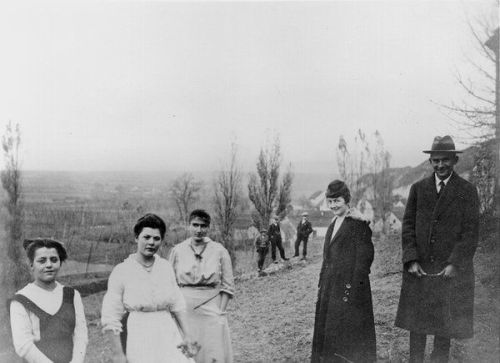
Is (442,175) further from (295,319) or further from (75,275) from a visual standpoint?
(75,275)

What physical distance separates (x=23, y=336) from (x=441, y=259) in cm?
318

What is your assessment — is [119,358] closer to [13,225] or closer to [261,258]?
[261,258]

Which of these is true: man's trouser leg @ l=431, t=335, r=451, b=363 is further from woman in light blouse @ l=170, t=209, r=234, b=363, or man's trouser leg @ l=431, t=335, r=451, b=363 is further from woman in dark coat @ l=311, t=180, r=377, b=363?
woman in light blouse @ l=170, t=209, r=234, b=363

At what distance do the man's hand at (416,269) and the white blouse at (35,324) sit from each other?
2.64 metres

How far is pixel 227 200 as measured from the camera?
19578mm

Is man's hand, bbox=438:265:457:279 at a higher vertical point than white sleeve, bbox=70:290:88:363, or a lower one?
higher

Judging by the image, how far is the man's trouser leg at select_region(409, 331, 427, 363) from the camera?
3783mm

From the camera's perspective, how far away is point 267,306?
897 centimetres

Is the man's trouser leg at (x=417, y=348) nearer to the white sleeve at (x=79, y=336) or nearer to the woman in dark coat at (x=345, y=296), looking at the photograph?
the woman in dark coat at (x=345, y=296)

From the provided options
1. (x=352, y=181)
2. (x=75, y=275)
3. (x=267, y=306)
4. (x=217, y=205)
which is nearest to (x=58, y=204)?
(x=75, y=275)

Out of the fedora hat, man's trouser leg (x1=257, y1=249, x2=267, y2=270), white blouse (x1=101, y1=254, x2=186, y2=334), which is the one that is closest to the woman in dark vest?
white blouse (x1=101, y1=254, x2=186, y2=334)

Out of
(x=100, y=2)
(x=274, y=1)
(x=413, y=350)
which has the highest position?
(x=274, y=1)

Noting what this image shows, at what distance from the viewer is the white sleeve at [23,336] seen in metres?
2.70

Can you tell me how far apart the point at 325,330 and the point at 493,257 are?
5238mm
